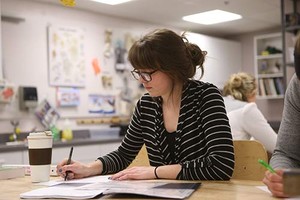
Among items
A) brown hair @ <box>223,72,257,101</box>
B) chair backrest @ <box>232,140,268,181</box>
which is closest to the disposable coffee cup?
chair backrest @ <box>232,140,268,181</box>

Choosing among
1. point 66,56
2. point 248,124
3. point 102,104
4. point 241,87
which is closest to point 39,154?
point 248,124

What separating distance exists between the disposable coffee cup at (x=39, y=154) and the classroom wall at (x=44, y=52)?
9.48 ft

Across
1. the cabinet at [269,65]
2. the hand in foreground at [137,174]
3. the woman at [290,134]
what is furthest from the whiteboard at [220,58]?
the hand in foreground at [137,174]

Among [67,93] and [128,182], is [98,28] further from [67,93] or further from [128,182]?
[128,182]

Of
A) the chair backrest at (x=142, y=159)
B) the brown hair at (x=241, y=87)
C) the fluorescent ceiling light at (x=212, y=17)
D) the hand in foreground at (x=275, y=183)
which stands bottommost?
the chair backrest at (x=142, y=159)

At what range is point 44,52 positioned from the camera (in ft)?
15.4

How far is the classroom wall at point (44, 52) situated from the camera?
439 centimetres

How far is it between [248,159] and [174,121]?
334mm

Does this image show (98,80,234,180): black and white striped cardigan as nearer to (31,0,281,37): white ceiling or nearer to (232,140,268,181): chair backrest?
(232,140,268,181): chair backrest

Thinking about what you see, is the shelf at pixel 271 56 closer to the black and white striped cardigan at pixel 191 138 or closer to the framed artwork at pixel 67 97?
the framed artwork at pixel 67 97

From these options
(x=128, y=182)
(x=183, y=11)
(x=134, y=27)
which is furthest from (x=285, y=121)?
(x=134, y=27)

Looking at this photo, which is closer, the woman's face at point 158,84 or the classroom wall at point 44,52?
the woman's face at point 158,84

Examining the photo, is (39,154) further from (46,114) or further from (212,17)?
(212,17)

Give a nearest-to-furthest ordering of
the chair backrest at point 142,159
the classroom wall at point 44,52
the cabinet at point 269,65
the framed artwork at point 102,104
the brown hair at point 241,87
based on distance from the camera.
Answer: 1. the chair backrest at point 142,159
2. the brown hair at point 241,87
3. the classroom wall at point 44,52
4. the framed artwork at point 102,104
5. the cabinet at point 269,65
